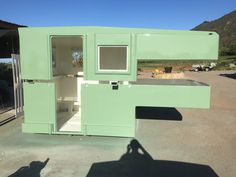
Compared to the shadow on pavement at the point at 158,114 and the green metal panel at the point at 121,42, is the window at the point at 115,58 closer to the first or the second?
the green metal panel at the point at 121,42

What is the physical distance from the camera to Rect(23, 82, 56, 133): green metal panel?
20.0 ft

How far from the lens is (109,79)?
5.87 metres

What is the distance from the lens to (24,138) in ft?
19.7

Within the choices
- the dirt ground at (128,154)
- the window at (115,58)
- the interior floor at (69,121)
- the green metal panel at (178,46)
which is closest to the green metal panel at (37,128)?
the dirt ground at (128,154)

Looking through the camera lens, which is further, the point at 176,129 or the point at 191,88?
the point at 176,129

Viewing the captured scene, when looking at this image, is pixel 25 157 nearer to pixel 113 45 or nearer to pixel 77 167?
pixel 77 167

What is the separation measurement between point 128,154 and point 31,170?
6.07ft

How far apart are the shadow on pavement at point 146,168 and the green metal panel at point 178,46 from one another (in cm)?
227

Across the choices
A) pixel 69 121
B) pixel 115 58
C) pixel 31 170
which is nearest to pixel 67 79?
pixel 69 121

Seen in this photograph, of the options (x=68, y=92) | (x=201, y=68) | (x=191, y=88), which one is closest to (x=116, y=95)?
(x=191, y=88)

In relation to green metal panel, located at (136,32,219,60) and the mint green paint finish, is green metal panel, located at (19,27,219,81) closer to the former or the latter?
green metal panel, located at (136,32,219,60)

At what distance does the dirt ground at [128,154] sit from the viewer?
433 centimetres

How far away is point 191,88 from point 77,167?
298 centimetres

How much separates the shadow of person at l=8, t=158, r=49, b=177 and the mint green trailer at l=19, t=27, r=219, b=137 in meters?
1.61
